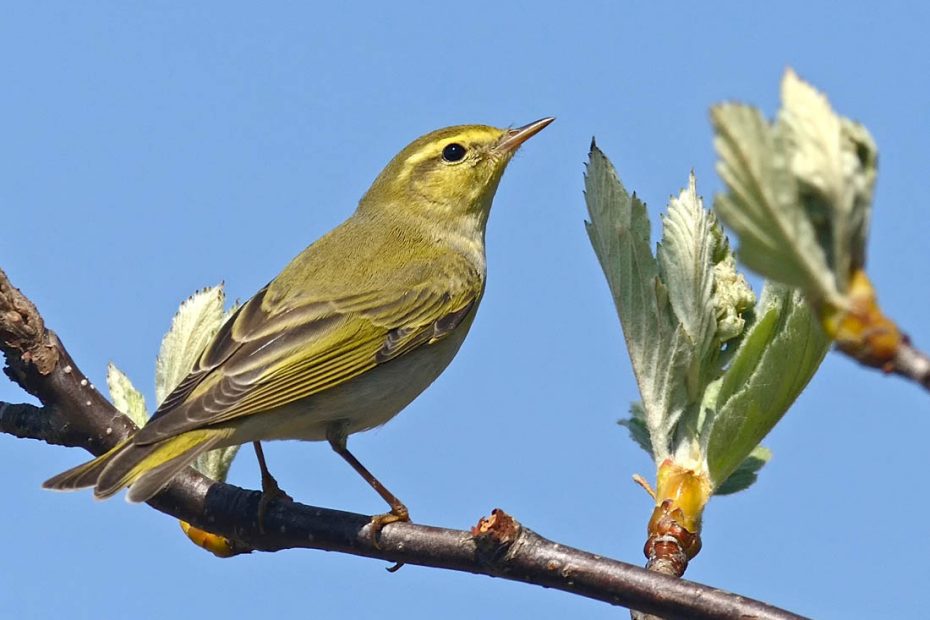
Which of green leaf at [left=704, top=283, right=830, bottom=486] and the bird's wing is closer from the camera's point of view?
green leaf at [left=704, top=283, right=830, bottom=486]

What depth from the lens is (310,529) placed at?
4.14 m

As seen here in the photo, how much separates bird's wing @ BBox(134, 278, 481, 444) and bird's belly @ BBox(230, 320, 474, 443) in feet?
0.18

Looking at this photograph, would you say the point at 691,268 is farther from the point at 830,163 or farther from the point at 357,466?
the point at 357,466

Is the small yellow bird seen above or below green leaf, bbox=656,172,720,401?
above

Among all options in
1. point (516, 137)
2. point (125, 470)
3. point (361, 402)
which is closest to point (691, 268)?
point (125, 470)

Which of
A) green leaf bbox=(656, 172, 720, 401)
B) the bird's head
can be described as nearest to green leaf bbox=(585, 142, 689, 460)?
green leaf bbox=(656, 172, 720, 401)

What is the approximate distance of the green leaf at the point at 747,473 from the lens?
12.1ft

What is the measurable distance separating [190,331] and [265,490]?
0.79 meters

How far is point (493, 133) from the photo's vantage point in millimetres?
7316

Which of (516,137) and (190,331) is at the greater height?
(516,137)

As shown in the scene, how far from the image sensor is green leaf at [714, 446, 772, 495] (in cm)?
370

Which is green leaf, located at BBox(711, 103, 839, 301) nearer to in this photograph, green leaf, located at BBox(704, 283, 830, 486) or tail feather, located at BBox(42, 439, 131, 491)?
green leaf, located at BBox(704, 283, 830, 486)

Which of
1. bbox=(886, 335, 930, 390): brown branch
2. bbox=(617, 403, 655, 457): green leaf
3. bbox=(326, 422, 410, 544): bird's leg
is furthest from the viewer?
bbox=(326, 422, 410, 544): bird's leg

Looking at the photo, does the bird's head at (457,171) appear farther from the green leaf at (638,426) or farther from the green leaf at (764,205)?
the green leaf at (764,205)
